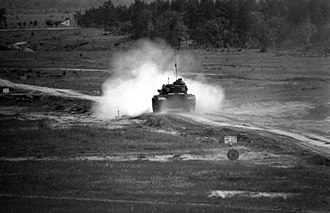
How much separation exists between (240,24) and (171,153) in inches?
4467

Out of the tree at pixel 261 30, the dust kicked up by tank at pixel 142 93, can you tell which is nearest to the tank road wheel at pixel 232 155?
the dust kicked up by tank at pixel 142 93

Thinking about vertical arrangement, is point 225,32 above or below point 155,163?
above

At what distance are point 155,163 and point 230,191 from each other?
781cm

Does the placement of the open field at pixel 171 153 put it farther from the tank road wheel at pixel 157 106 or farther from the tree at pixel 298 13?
the tree at pixel 298 13

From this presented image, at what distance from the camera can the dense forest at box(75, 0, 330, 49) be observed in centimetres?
13950

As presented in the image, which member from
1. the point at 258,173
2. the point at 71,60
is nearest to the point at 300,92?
the point at 258,173

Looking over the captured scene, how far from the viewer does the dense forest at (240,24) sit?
458ft

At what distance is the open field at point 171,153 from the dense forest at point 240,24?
5906 cm

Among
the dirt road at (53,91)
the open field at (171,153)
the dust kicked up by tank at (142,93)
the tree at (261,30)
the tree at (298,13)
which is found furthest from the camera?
the tree at (261,30)

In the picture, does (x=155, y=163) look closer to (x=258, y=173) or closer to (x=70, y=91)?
(x=258, y=173)

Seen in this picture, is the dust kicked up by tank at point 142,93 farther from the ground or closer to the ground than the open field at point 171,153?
farther from the ground

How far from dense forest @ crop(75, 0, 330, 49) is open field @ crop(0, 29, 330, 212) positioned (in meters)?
59.1

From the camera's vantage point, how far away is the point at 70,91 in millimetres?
79625

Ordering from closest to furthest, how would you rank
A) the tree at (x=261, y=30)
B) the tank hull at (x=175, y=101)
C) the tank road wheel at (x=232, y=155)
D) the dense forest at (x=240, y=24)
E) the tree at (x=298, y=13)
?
the tank road wheel at (x=232, y=155) → the tank hull at (x=175, y=101) → the dense forest at (x=240, y=24) → the tree at (x=298, y=13) → the tree at (x=261, y=30)
